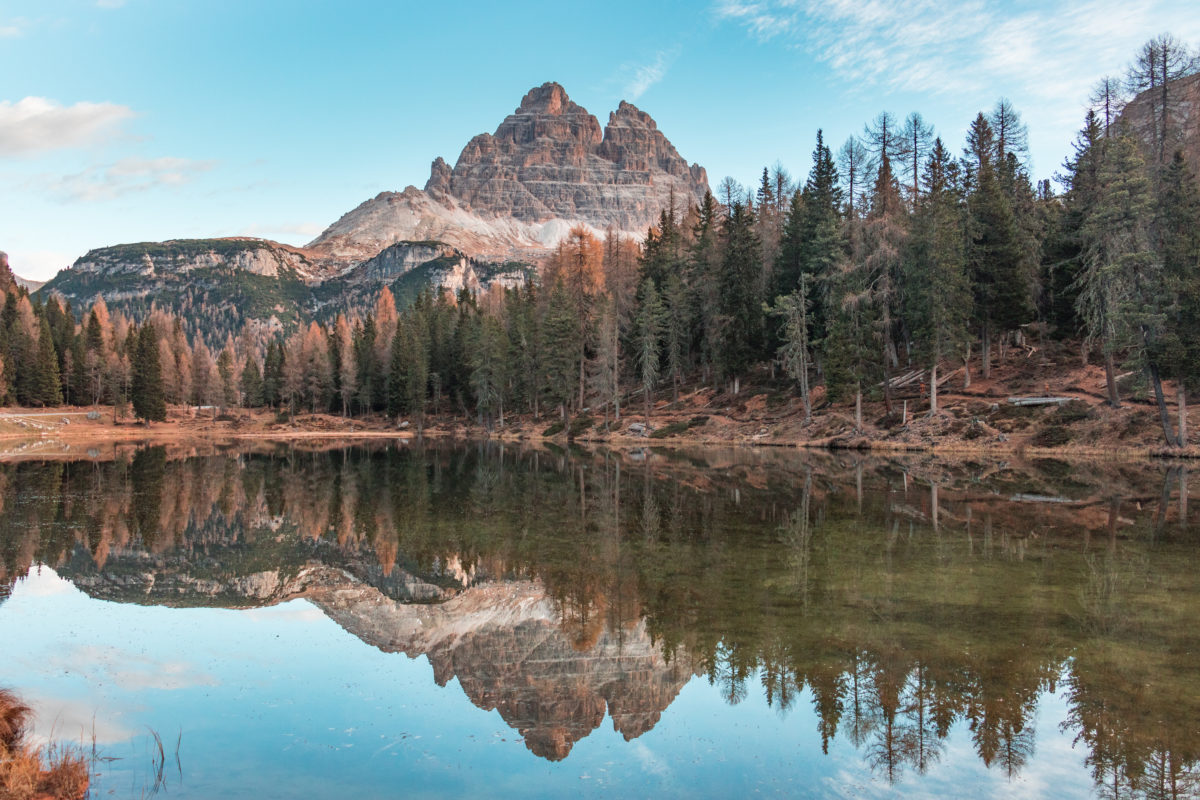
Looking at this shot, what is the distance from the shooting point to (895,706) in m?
9.09

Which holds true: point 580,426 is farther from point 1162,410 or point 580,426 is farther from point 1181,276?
point 1181,276

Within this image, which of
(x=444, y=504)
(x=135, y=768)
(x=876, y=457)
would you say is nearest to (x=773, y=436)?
(x=876, y=457)

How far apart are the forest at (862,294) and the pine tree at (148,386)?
276 mm

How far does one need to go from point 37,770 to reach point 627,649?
7.17 metres

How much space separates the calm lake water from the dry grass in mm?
332

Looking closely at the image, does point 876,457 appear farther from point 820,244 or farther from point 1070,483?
point 820,244

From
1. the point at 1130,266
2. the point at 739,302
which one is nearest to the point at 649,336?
the point at 739,302

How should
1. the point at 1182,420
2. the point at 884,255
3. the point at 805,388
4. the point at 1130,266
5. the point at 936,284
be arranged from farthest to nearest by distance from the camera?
the point at 805,388
the point at 884,255
the point at 936,284
the point at 1130,266
the point at 1182,420

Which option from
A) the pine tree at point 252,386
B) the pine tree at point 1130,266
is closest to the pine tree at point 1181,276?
the pine tree at point 1130,266

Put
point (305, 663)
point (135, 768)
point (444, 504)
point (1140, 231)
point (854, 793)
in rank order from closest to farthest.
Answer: point (854, 793) → point (135, 768) → point (305, 663) → point (444, 504) → point (1140, 231)

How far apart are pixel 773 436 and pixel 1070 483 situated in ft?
80.8

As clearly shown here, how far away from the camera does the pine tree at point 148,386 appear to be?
9412cm

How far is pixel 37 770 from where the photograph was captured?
23.8 feet

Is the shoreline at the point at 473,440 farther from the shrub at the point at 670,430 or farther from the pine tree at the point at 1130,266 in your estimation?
the pine tree at the point at 1130,266
